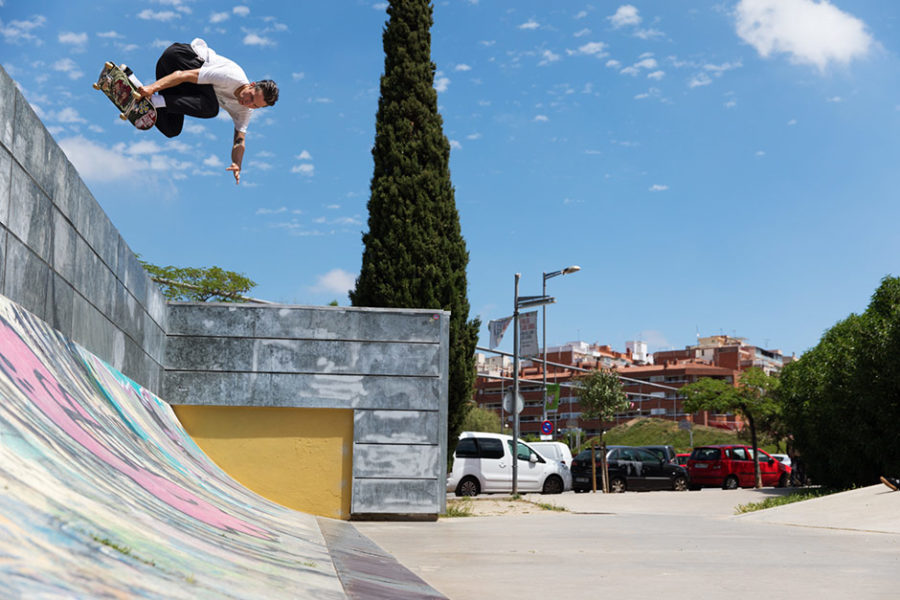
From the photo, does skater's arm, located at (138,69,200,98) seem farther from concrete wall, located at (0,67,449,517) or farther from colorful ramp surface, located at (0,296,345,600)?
concrete wall, located at (0,67,449,517)

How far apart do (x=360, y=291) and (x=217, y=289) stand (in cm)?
1873

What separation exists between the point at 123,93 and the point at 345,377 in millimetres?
6151

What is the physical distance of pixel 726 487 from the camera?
1116 inches

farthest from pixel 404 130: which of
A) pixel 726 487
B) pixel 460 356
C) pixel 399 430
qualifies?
pixel 726 487

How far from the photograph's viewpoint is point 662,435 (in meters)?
72.4

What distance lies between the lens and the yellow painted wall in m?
11.2

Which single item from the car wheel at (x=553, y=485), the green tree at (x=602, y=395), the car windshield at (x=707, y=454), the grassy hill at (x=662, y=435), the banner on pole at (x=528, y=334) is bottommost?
the car wheel at (x=553, y=485)

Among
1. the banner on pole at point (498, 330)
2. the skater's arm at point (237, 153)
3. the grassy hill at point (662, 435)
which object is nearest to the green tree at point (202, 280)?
the banner on pole at point (498, 330)

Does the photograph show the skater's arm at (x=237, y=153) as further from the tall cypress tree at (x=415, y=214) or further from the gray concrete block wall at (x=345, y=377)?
the tall cypress tree at (x=415, y=214)

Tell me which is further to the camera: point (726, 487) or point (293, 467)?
point (726, 487)

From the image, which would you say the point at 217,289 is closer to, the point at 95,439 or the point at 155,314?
the point at 155,314

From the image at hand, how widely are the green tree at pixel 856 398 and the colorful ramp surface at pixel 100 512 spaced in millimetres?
14172

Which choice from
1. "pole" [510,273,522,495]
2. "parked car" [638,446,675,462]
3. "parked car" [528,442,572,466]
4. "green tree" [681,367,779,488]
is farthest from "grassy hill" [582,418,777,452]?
"pole" [510,273,522,495]

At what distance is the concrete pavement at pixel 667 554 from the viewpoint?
16.8 feet
